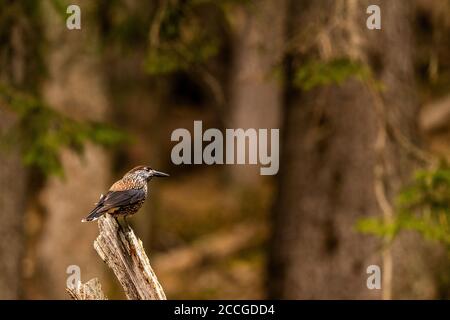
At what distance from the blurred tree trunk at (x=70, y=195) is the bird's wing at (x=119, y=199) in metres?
8.46

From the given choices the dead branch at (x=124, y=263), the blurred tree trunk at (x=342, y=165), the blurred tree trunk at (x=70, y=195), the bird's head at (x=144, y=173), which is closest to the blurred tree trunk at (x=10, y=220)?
the blurred tree trunk at (x=342, y=165)

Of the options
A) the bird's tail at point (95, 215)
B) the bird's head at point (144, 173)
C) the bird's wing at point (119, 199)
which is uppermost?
the bird's head at point (144, 173)

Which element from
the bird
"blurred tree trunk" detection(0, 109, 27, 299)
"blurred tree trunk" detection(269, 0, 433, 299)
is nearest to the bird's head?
the bird

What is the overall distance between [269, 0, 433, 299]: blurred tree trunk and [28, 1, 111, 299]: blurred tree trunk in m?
4.61

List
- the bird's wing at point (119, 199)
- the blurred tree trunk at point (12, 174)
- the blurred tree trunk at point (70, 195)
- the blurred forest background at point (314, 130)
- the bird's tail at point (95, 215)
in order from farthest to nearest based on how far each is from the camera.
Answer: the blurred tree trunk at point (70, 195)
the blurred tree trunk at point (12, 174)
the blurred forest background at point (314, 130)
the bird's wing at point (119, 199)
the bird's tail at point (95, 215)

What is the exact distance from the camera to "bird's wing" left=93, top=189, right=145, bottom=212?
10.1 feet

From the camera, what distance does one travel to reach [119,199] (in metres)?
3.08

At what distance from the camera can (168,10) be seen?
21.3ft

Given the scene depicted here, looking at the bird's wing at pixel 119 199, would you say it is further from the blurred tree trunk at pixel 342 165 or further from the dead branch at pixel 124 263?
the blurred tree trunk at pixel 342 165

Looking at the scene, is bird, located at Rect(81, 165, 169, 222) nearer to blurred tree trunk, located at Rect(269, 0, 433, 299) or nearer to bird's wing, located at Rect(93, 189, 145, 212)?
bird's wing, located at Rect(93, 189, 145, 212)

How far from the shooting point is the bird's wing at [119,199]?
10.1 ft

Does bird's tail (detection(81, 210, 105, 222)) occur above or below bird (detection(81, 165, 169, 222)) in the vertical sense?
below
